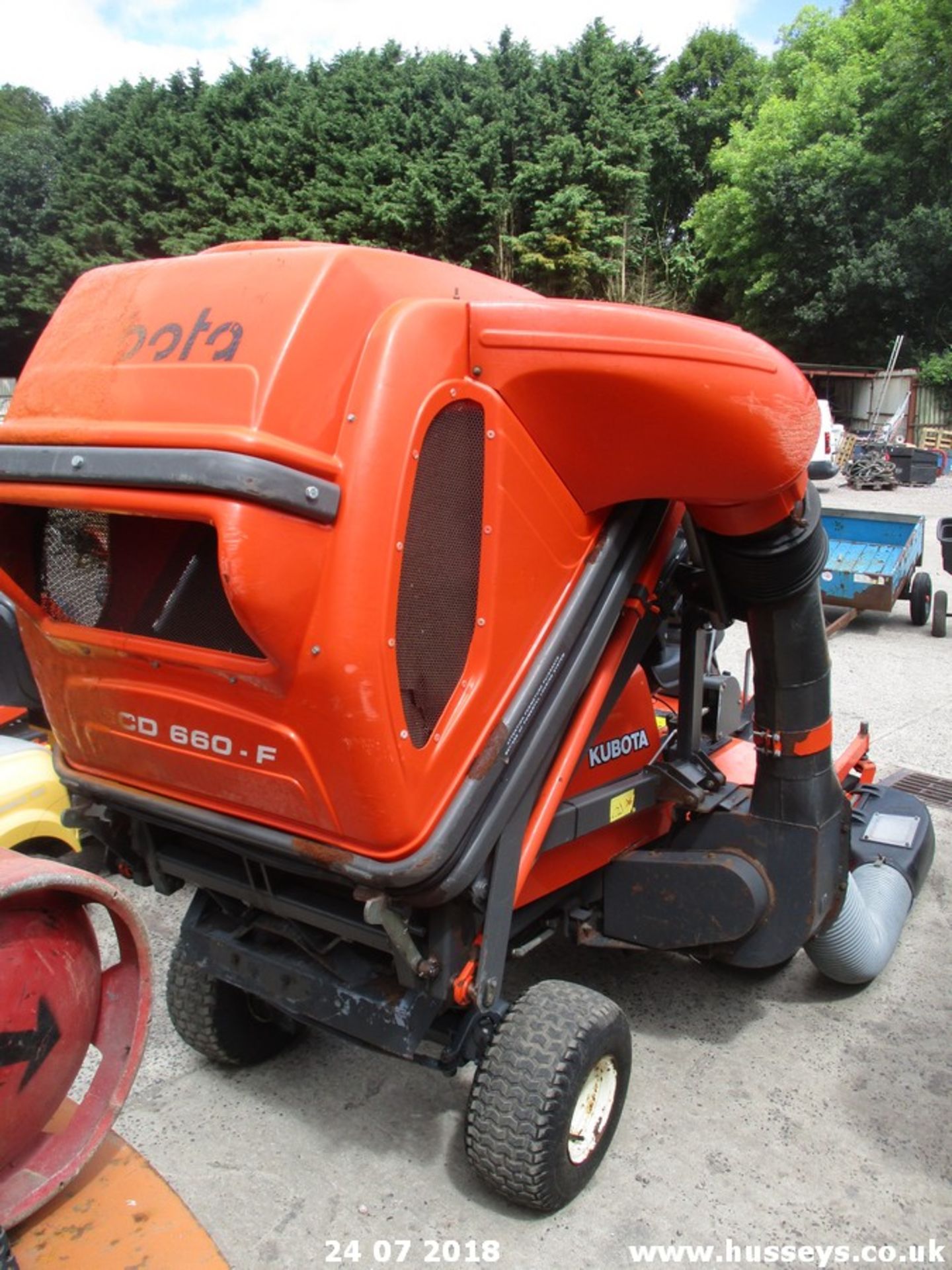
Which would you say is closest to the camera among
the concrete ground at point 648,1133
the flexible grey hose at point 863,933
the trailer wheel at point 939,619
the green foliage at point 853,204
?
the concrete ground at point 648,1133

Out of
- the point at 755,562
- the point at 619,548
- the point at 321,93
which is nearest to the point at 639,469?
the point at 619,548

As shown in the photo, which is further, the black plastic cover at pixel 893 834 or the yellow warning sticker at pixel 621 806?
the black plastic cover at pixel 893 834

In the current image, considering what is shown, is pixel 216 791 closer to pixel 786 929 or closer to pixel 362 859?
pixel 362 859

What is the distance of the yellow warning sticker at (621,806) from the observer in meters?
3.13

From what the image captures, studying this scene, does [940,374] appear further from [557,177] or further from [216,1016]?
[216,1016]

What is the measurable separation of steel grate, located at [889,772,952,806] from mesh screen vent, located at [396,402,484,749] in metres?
4.03

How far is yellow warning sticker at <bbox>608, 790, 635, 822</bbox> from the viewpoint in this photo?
123 inches

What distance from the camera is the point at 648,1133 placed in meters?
3.07

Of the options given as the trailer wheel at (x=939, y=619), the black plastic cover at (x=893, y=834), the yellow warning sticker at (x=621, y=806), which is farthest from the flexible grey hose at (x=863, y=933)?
the trailer wheel at (x=939, y=619)

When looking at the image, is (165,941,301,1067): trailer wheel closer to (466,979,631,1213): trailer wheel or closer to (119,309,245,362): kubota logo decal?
(466,979,631,1213): trailer wheel

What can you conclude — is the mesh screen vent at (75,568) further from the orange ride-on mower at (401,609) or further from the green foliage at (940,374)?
the green foliage at (940,374)

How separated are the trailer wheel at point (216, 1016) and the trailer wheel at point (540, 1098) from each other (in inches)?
38.5

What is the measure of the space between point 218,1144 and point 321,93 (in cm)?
3657

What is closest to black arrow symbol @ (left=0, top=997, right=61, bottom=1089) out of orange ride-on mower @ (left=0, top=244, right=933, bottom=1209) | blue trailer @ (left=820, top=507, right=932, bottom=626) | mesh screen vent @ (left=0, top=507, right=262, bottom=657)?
orange ride-on mower @ (left=0, top=244, right=933, bottom=1209)
